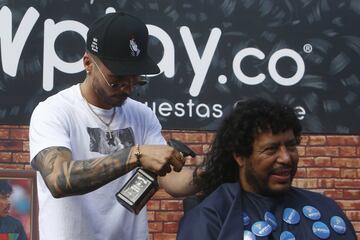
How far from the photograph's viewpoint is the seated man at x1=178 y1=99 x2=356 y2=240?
9.16 ft

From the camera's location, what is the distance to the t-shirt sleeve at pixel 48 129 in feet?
8.60

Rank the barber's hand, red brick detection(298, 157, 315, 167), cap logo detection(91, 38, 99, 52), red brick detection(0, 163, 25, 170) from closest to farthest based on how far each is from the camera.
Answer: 1. the barber's hand
2. cap logo detection(91, 38, 99, 52)
3. red brick detection(0, 163, 25, 170)
4. red brick detection(298, 157, 315, 167)

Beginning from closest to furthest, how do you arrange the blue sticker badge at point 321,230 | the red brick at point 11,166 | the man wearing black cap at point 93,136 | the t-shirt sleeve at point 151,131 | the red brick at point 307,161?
1. the man wearing black cap at point 93,136
2. the blue sticker badge at point 321,230
3. the t-shirt sleeve at point 151,131
4. the red brick at point 11,166
5. the red brick at point 307,161

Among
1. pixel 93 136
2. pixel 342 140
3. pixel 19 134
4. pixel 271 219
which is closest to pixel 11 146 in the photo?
pixel 19 134

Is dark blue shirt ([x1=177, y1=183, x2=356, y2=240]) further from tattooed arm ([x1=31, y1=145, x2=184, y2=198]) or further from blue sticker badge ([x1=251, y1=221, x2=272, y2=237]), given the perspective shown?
tattooed arm ([x1=31, y1=145, x2=184, y2=198])

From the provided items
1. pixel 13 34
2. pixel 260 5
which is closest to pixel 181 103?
pixel 260 5

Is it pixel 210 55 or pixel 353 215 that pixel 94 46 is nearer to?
pixel 210 55

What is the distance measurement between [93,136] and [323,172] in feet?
9.16

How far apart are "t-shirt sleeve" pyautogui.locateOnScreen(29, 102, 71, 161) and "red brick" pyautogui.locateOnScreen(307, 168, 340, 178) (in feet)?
9.31

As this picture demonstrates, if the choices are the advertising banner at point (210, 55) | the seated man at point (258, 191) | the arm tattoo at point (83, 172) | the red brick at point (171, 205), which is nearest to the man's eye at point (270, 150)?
the seated man at point (258, 191)

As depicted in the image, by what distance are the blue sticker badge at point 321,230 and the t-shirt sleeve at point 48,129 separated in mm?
988

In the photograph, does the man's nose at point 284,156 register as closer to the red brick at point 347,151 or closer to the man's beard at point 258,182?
the man's beard at point 258,182

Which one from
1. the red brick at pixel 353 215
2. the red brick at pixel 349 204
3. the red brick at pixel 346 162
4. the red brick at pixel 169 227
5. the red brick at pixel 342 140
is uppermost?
the red brick at pixel 342 140

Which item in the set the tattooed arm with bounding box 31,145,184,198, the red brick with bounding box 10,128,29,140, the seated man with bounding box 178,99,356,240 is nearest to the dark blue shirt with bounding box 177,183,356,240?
the seated man with bounding box 178,99,356,240
